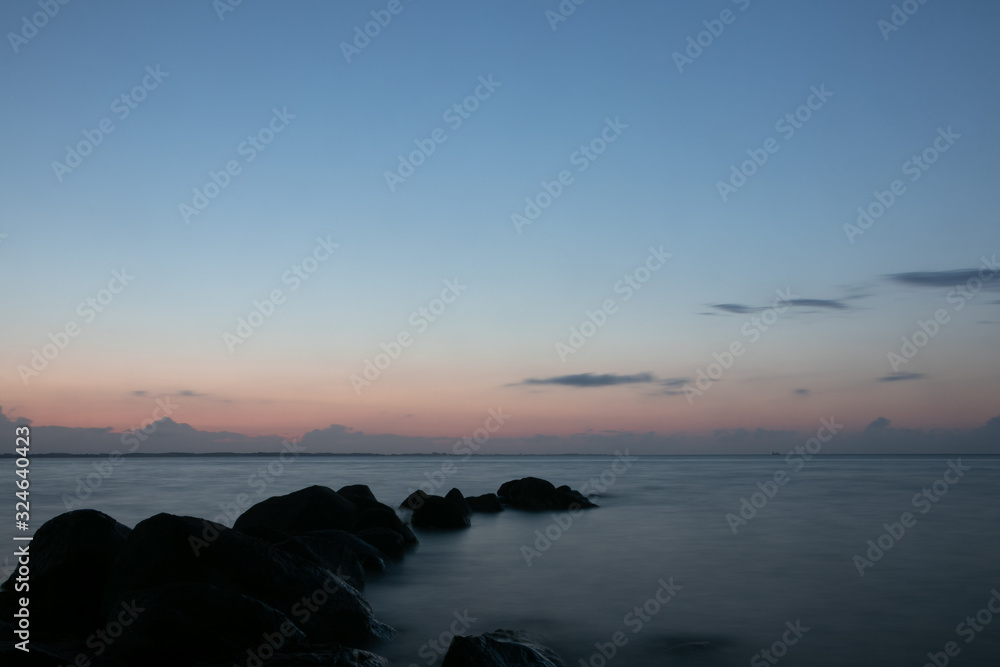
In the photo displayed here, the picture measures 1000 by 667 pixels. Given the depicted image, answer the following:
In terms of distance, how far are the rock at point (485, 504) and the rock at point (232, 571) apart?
18510 mm

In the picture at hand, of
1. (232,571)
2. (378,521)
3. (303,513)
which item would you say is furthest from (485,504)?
(232,571)

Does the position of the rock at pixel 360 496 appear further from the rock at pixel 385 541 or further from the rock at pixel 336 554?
the rock at pixel 336 554

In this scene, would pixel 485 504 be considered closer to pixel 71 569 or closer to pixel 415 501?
pixel 415 501

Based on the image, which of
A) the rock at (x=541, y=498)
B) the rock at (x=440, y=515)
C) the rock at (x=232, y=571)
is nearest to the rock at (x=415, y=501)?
the rock at (x=440, y=515)

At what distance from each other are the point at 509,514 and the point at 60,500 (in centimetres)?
2145

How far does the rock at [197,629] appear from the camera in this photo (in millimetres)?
6938

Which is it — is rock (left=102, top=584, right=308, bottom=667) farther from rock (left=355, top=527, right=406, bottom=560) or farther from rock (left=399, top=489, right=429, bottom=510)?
rock (left=399, top=489, right=429, bottom=510)

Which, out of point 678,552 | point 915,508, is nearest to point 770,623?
point 678,552

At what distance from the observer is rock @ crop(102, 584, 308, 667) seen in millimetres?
6938

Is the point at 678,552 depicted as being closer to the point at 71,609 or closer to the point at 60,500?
the point at 71,609

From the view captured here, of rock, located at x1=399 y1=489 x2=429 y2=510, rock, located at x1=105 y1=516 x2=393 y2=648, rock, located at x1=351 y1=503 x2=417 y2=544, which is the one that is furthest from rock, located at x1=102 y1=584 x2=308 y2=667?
rock, located at x1=399 y1=489 x2=429 y2=510

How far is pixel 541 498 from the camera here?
29.5 metres

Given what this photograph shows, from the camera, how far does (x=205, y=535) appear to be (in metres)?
9.03

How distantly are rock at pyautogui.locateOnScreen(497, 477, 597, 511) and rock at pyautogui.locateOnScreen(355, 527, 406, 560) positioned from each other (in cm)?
1307
